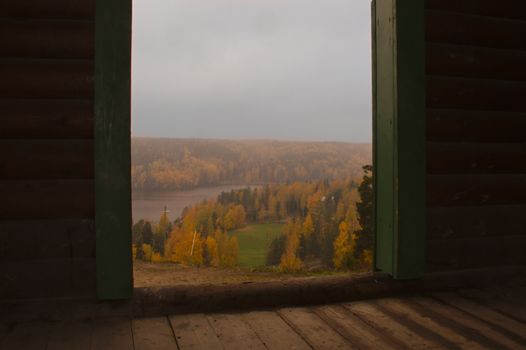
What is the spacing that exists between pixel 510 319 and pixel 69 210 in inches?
84.6

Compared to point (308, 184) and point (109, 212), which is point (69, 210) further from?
point (308, 184)

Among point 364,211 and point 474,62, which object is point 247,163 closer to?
point 364,211

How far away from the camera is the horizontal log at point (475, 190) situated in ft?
8.39

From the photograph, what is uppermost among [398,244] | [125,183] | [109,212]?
[125,183]

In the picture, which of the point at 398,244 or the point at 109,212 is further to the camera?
the point at 398,244

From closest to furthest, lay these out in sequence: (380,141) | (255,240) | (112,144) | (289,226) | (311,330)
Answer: (311,330)
(112,144)
(380,141)
(289,226)
(255,240)

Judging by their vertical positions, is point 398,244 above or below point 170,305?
above

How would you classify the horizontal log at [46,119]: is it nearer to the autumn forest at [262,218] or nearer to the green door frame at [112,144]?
the green door frame at [112,144]

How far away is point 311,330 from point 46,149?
57.9 inches

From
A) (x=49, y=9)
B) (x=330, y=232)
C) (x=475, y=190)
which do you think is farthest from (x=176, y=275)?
(x=49, y=9)

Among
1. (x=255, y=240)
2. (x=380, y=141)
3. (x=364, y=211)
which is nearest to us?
(x=380, y=141)

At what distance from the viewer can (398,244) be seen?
2461mm

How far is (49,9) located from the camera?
2.04m

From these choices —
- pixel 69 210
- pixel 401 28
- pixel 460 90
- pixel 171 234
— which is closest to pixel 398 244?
pixel 460 90
